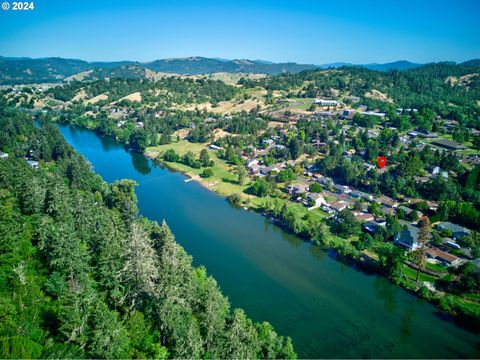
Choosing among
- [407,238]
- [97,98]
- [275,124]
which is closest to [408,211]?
[407,238]

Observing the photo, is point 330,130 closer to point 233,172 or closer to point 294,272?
point 233,172

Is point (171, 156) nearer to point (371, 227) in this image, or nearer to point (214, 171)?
point (214, 171)

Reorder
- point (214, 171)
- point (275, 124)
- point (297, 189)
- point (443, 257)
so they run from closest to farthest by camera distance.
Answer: point (443, 257) < point (297, 189) < point (214, 171) < point (275, 124)

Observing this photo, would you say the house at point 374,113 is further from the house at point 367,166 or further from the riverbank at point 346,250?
the riverbank at point 346,250

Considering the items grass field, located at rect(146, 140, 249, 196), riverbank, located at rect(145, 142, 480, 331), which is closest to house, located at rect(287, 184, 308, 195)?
riverbank, located at rect(145, 142, 480, 331)

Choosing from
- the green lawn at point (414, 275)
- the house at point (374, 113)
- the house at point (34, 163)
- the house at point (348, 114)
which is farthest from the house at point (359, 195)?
the house at point (34, 163)

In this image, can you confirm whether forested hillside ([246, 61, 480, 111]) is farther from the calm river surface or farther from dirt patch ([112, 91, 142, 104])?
the calm river surface
